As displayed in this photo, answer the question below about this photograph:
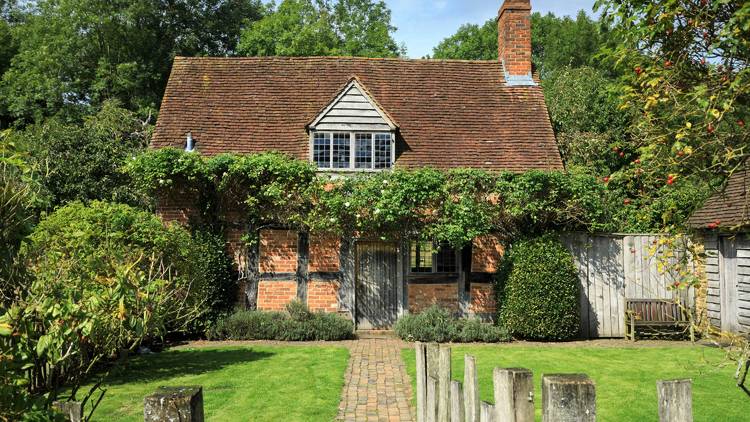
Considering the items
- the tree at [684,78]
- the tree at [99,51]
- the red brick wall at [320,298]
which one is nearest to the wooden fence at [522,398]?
the tree at [684,78]

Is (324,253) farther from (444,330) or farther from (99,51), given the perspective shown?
(99,51)

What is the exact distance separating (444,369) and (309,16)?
36143mm

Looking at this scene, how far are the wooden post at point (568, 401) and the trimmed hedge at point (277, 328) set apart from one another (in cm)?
1214

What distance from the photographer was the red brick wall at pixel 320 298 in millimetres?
15336

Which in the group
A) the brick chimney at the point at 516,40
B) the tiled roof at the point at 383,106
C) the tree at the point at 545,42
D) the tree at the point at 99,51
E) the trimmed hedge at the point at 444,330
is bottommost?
the trimmed hedge at the point at 444,330

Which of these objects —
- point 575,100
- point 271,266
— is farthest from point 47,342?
point 575,100

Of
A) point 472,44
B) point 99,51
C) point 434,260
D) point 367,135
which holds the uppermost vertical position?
point 472,44

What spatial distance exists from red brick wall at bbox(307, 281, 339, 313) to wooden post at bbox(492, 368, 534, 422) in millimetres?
12692

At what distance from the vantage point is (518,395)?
2.79 m

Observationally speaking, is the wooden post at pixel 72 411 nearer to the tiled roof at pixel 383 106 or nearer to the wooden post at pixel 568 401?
the wooden post at pixel 568 401

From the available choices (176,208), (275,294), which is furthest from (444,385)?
(176,208)

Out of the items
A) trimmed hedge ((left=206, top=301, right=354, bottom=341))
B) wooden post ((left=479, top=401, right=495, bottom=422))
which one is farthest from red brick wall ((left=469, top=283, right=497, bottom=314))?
wooden post ((left=479, top=401, right=495, bottom=422))

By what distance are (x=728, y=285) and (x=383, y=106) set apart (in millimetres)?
10361

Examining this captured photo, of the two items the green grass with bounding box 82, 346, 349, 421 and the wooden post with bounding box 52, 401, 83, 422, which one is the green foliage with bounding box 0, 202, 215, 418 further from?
the green grass with bounding box 82, 346, 349, 421
